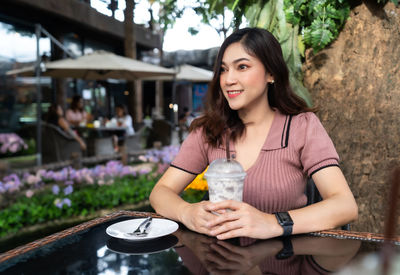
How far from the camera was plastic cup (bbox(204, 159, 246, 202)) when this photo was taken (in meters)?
1.27

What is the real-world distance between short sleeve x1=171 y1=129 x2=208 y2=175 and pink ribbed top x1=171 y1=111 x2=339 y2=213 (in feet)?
0.47

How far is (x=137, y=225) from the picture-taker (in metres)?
Result: 1.37

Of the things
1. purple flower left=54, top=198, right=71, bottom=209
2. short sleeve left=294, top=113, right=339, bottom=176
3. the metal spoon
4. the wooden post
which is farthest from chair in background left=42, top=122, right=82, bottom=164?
the metal spoon

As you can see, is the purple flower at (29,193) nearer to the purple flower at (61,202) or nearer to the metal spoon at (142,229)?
the purple flower at (61,202)

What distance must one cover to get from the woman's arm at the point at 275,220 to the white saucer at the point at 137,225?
155 millimetres

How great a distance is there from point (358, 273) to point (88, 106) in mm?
13168

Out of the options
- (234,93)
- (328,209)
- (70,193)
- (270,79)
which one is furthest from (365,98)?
(70,193)

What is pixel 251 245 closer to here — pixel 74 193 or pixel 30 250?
pixel 30 250

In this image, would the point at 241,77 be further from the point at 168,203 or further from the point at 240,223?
the point at 240,223

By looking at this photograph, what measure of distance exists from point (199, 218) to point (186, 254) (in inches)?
8.8

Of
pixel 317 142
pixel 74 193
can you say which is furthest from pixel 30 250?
pixel 74 193

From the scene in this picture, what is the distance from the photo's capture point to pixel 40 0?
886cm

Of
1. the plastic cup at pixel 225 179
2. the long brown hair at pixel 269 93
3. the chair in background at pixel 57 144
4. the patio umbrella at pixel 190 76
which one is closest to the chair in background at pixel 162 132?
the patio umbrella at pixel 190 76

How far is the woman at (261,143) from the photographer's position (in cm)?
155
